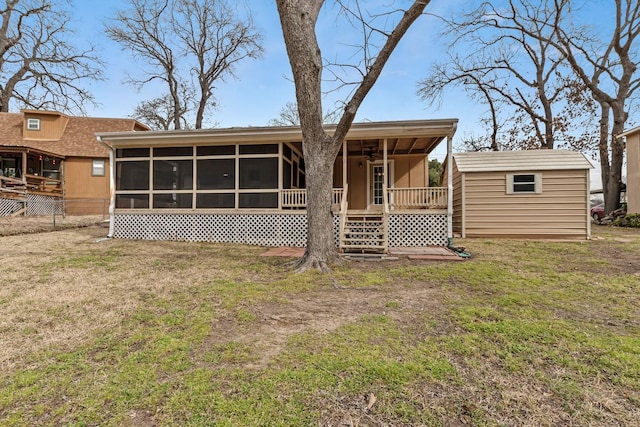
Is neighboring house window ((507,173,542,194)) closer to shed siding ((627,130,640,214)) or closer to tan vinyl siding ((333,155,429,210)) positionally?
tan vinyl siding ((333,155,429,210))

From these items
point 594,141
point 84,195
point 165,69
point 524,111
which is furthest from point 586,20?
point 84,195

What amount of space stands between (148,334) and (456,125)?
7843 mm

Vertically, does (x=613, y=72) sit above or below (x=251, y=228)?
above

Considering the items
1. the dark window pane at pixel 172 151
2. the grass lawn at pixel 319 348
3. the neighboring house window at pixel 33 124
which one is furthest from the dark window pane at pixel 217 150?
the neighboring house window at pixel 33 124

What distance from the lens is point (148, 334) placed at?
9.86 feet

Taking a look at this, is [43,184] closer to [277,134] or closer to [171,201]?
[171,201]

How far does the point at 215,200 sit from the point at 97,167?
1254 centimetres

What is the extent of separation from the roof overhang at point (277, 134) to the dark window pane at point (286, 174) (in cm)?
86

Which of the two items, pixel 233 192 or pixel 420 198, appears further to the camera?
pixel 233 192

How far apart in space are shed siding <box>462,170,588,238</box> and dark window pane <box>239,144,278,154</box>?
20.4 feet

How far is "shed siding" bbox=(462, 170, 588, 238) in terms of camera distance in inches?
384

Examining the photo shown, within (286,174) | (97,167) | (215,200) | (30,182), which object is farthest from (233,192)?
(30,182)

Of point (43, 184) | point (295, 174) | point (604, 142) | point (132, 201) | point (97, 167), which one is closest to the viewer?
point (132, 201)

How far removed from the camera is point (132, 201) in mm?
9898
